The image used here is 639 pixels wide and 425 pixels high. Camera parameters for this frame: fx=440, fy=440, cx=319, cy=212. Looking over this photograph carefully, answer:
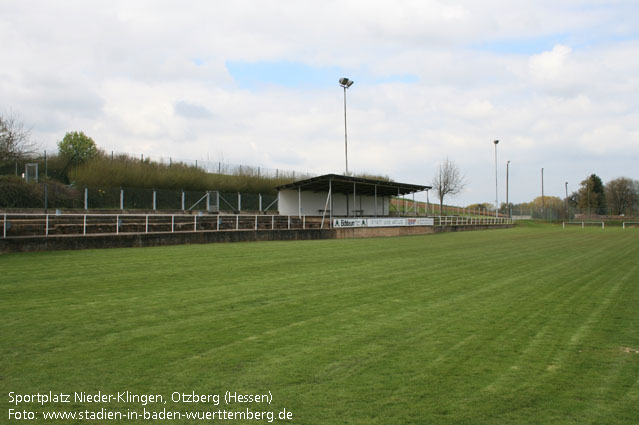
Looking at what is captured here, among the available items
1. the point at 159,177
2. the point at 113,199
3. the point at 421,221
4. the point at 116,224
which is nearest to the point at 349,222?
the point at 421,221

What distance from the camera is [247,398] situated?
3486 mm

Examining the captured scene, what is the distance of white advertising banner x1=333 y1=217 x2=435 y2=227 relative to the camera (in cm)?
2851

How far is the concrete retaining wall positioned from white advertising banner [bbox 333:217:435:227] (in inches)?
16.6

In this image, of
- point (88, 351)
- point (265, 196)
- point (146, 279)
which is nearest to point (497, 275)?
point (146, 279)

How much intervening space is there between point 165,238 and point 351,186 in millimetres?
17579

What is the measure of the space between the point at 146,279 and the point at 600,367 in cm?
811

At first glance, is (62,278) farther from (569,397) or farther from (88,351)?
(569,397)

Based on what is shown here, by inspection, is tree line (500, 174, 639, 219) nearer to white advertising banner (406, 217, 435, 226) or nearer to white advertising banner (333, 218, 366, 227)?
white advertising banner (406, 217, 435, 226)

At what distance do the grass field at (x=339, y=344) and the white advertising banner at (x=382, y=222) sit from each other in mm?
18721

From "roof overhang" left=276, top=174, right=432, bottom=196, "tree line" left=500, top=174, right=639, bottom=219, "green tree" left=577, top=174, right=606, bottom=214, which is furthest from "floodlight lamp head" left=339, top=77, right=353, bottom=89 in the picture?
"green tree" left=577, top=174, right=606, bottom=214

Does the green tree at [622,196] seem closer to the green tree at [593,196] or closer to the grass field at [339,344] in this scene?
the green tree at [593,196]

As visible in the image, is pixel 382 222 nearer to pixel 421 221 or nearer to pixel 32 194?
pixel 421 221

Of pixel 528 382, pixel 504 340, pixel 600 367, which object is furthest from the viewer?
pixel 504 340

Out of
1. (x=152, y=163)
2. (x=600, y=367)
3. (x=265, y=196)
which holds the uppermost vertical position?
(x=152, y=163)
